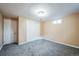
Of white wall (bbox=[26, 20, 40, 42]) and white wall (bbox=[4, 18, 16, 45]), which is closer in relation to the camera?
white wall (bbox=[26, 20, 40, 42])

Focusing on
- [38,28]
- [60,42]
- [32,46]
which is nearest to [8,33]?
[32,46]

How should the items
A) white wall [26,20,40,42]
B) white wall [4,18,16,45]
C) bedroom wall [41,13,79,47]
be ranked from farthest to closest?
1. white wall [4,18,16,45]
2. bedroom wall [41,13,79,47]
3. white wall [26,20,40,42]

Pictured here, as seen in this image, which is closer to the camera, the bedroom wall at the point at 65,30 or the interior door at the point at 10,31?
the bedroom wall at the point at 65,30

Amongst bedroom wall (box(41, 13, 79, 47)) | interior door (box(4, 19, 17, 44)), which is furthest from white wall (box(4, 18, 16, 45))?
bedroom wall (box(41, 13, 79, 47))

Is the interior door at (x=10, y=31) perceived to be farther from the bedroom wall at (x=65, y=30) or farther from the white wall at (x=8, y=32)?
the bedroom wall at (x=65, y=30)

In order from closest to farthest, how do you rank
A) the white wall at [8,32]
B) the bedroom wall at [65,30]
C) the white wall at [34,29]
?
the white wall at [34,29] < the bedroom wall at [65,30] < the white wall at [8,32]

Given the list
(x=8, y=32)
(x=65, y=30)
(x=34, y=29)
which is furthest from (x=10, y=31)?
(x=65, y=30)

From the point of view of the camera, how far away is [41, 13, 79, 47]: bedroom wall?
7.83 feet

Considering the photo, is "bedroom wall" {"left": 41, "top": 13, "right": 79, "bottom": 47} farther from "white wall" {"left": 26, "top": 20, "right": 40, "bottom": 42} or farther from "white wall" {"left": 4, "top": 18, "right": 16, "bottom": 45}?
"white wall" {"left": 4, "top": 18, "right": 16, "bottom": 45}

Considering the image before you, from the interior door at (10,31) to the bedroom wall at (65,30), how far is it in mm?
2434

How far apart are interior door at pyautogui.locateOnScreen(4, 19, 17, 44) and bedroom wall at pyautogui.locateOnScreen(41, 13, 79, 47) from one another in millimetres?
2434

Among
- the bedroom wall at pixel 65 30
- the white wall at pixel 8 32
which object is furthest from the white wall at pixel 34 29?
the white wall at pixel 8 32

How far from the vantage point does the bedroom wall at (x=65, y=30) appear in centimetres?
239

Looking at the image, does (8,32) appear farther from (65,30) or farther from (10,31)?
(65,30)
